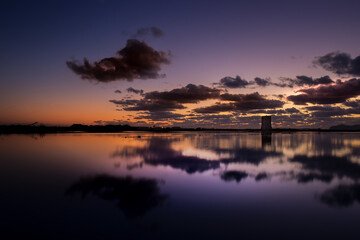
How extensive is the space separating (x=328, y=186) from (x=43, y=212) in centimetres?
1667

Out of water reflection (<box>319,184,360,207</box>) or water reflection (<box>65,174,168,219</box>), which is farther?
water reflection (<box>319,184,360,207</box>)

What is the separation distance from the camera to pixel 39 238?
24.3 ft

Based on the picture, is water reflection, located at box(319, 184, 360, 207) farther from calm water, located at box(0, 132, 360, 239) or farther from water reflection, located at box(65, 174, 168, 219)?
water reflection, located at box(65, 174, 168, 219)

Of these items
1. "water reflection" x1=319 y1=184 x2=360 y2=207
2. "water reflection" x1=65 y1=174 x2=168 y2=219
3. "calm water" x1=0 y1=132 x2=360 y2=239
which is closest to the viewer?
"calm water" x1=0 y1=132 x2=360 y2=239

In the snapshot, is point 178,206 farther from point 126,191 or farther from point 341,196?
point 341,196

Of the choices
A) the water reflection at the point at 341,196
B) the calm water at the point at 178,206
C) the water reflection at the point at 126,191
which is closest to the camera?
the calm water at the point at 178,206

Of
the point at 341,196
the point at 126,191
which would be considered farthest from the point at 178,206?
the point at 341,196

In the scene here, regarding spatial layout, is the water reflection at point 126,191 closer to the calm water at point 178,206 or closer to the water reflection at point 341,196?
the calm water at point 178,206

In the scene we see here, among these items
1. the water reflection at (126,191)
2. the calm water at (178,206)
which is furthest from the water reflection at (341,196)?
the water reflection at (126,191)

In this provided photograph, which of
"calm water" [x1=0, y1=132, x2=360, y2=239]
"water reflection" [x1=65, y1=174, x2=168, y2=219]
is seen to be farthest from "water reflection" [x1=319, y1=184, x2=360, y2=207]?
"water reflection" [x1=65, y1=174, x2=168, y2=219]

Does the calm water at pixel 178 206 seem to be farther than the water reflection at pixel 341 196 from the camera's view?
No

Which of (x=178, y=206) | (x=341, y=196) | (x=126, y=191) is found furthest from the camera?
(x=126, y=191)

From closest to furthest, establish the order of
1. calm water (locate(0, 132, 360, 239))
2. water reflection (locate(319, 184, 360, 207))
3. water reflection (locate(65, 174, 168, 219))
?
calm water (locate(0, 132, 360, 239)), water reflection (locate(65, 174, 168, 219)), water reflection (locate(319, 184, 360, 207))

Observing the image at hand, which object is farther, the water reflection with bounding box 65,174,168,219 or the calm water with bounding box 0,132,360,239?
the water reflection with bounding box 65,174,168,219
